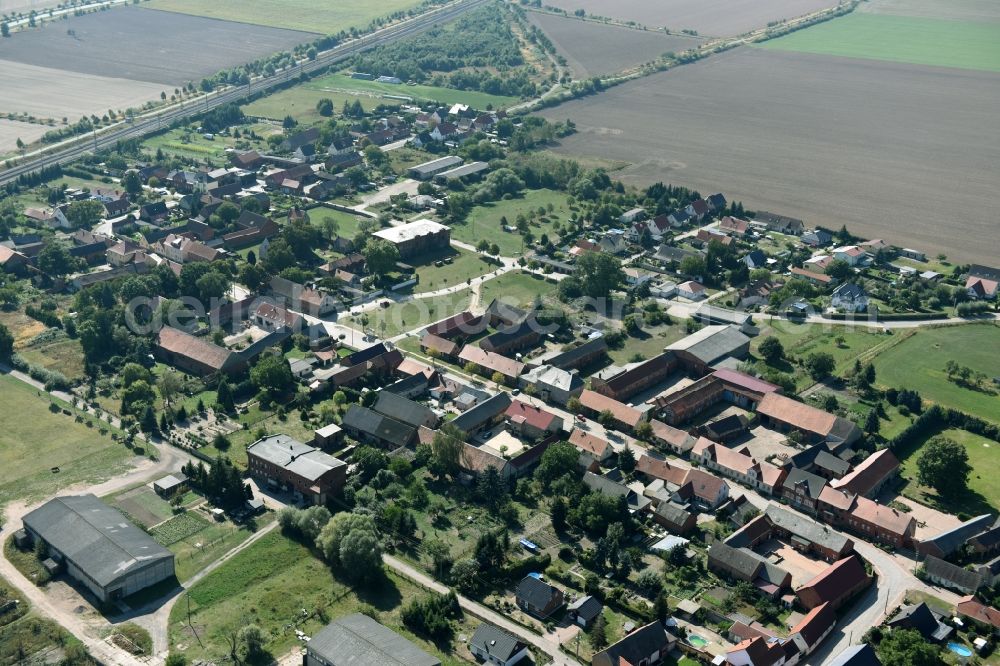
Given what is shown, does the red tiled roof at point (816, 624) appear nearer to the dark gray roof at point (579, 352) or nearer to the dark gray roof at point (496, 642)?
the dark gray roof at point (496, 642)

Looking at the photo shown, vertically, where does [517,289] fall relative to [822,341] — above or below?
below

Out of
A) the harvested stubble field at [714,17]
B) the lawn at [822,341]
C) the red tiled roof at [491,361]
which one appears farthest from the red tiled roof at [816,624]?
the harvested stubble field at [714,17]

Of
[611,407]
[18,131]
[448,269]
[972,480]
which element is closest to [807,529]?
[972,480]

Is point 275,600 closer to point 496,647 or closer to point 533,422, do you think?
point 496,647

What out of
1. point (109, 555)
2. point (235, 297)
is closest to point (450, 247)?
point (235, 297)

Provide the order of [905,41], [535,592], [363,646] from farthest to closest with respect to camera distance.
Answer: [905,41]
[535,592]
[363,646]
